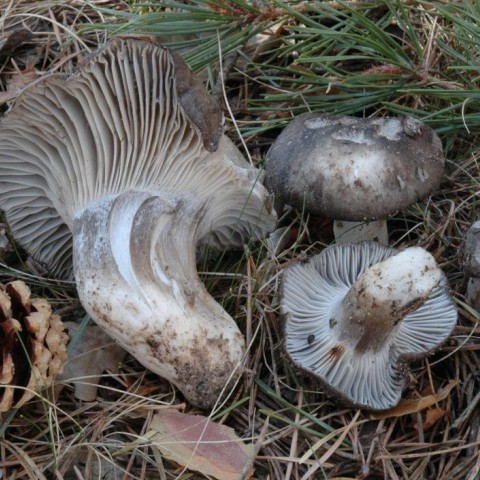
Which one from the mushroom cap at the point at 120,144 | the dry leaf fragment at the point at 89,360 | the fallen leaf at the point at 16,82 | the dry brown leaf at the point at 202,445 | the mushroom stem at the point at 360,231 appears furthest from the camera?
the fallen leaf at the point at 16,82

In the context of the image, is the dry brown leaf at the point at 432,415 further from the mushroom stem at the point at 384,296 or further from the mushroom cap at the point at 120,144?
the mushroom cap at the point at 120,144

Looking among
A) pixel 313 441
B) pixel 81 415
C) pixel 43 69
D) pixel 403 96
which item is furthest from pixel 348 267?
pixel 43 69

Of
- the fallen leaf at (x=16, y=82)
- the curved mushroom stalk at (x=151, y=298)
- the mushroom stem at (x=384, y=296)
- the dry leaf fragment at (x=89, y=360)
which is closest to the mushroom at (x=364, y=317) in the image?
the mushroom stem at (x=384, y=296)

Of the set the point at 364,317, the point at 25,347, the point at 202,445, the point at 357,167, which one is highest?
the point at 357,167

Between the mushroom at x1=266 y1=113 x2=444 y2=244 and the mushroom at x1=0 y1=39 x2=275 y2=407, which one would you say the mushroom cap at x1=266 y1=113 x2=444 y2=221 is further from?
the mushroom at x1=0 y1=39 x2=275 y2=407

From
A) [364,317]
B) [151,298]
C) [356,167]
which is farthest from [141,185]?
[364,317]

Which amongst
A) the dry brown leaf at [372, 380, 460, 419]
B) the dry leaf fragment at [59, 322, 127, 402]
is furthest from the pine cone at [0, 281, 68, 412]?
the dry brown leaf at [372, 380, 460, 419]

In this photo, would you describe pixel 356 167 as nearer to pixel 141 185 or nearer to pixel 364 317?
pixel 364 317
